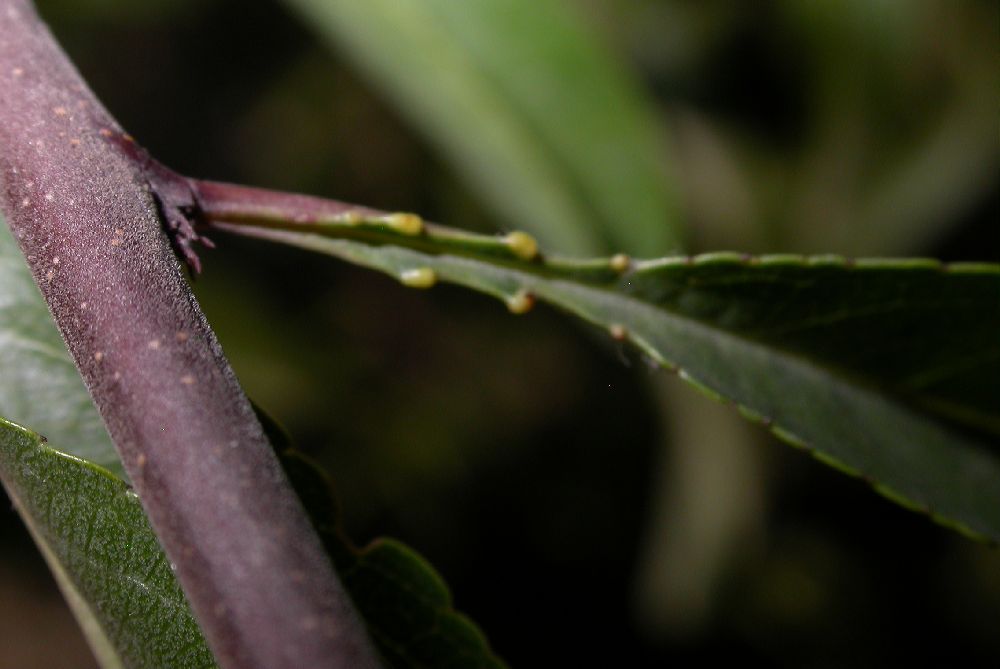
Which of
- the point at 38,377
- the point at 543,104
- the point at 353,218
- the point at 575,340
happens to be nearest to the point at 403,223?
the point at 353,218

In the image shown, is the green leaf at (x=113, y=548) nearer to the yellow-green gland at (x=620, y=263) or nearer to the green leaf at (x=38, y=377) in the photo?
the green leaf at (x=38, y=377)

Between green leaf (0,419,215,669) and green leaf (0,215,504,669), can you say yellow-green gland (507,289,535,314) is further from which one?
green leaf (0,419,215,669)

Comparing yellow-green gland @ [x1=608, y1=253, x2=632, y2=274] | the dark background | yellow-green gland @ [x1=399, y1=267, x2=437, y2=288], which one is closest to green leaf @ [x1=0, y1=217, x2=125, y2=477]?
yellow-green gland @ [x1=399, y1=267, x2=437, y2=288]

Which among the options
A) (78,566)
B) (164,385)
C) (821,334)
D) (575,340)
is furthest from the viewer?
(575,340)

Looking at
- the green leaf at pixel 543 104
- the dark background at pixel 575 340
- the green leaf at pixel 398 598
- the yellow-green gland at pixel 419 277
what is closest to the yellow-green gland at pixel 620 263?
the yellow-green gland at pixel 419 277

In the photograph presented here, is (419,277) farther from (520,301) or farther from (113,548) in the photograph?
(113,548)

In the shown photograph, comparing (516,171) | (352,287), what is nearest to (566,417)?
(352,287)
